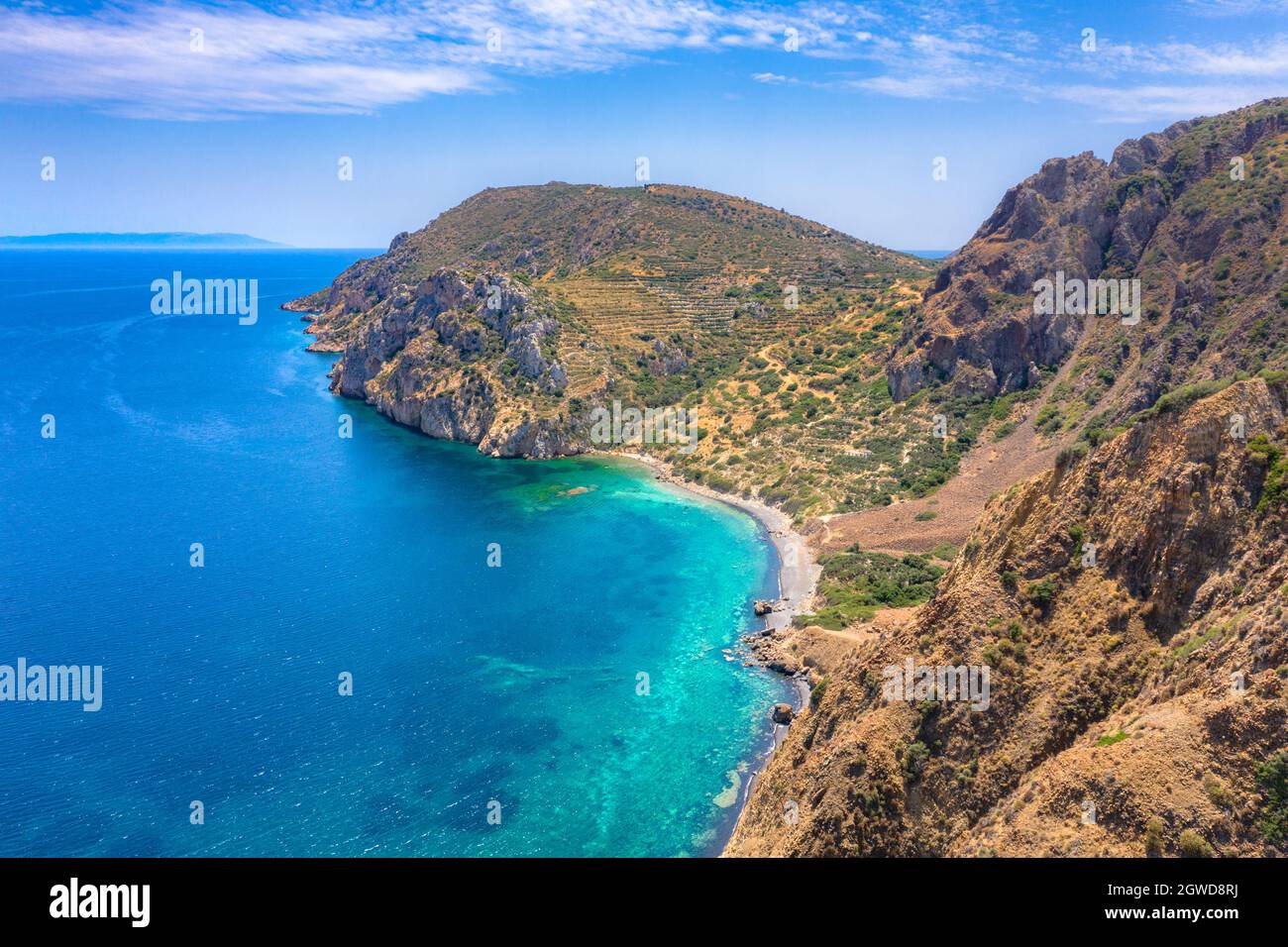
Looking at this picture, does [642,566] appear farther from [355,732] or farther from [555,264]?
[555,264]

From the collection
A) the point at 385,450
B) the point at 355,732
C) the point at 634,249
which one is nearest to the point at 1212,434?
the point at 355,732

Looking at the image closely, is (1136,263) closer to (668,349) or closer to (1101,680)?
(668,349)

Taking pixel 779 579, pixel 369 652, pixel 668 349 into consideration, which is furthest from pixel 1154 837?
pixel 668 349

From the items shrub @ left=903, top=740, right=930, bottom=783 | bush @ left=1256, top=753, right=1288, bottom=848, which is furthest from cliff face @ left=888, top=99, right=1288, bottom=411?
shrub @ left=903, top=740, right=930, bottom=783

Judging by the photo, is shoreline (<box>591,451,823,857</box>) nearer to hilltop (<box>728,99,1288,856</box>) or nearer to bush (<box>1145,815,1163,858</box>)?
A: hilltop (<box>728,99,1288,856</box>)

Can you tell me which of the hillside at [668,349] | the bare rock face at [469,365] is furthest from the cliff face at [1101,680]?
the bare rock face at [469,365]
